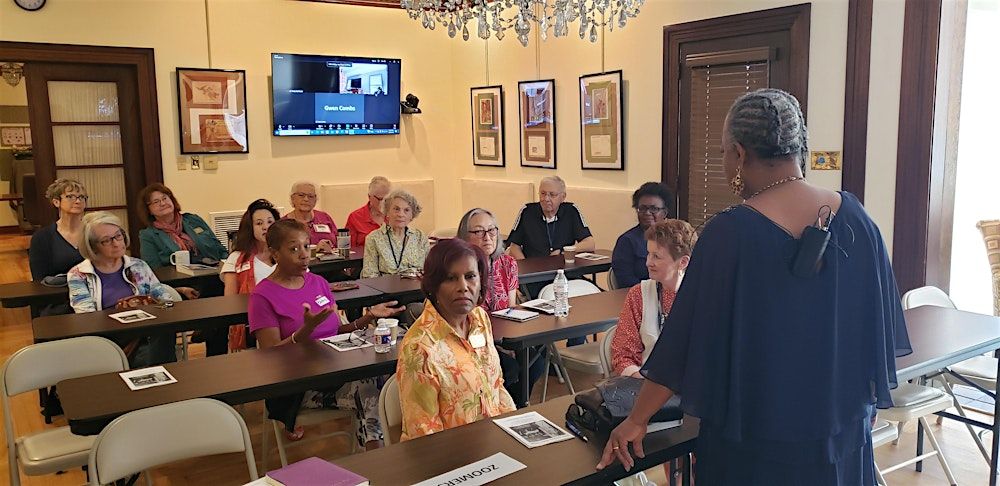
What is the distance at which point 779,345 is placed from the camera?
1615mm

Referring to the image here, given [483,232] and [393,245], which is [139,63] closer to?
[393,245]

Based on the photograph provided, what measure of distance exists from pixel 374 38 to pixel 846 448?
738 centimetres

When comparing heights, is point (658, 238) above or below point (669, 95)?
below

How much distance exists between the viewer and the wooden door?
6.74m

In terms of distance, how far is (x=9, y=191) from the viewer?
42.7 feet

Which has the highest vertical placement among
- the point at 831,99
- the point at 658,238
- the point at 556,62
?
the point at 556,62

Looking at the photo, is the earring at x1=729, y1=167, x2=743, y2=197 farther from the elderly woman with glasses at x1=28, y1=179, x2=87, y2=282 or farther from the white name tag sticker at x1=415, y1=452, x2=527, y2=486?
the elderly woman with glasses at x1=28, y1=179, x2=87, y2=282

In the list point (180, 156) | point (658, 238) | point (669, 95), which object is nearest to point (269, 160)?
point (180, 156)

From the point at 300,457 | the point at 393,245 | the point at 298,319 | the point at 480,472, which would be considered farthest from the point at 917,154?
the point at 300,457

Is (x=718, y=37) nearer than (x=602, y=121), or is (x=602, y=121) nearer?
(x=718, y=37)

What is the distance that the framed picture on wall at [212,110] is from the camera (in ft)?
23.5

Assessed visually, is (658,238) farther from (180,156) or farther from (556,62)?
(180,156)

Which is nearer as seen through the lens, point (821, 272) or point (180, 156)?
point (821, 272)

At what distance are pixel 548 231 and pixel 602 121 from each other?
1529 mm
